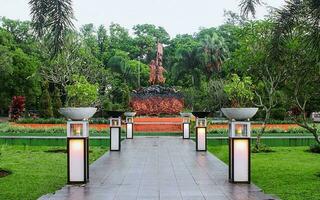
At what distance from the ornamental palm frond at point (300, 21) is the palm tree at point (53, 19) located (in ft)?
9.75

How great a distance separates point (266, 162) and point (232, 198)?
18.7ft

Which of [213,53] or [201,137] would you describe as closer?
[201,137]

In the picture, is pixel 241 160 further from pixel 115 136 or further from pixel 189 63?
pixel 189 63

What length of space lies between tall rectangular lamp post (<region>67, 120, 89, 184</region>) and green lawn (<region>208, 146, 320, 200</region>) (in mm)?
3200

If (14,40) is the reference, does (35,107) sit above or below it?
below

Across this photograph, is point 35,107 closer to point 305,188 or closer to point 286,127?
point 286,127

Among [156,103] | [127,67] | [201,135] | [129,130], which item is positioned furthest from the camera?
[127,67]

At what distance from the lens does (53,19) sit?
5.98 metres

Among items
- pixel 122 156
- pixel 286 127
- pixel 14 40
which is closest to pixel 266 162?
pixel 122 156

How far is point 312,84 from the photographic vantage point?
46.9 ft

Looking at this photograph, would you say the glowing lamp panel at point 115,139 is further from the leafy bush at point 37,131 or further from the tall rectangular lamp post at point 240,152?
the leafy bush at point 37,131

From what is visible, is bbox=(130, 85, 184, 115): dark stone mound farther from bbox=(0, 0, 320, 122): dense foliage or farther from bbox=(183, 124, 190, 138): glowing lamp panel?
bbox=(183, 124, 190, 138): glowing lamp panel

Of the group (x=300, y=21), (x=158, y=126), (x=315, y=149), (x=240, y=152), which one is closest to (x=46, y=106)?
(x=158, y=126)

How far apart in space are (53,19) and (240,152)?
4898 millimetres
